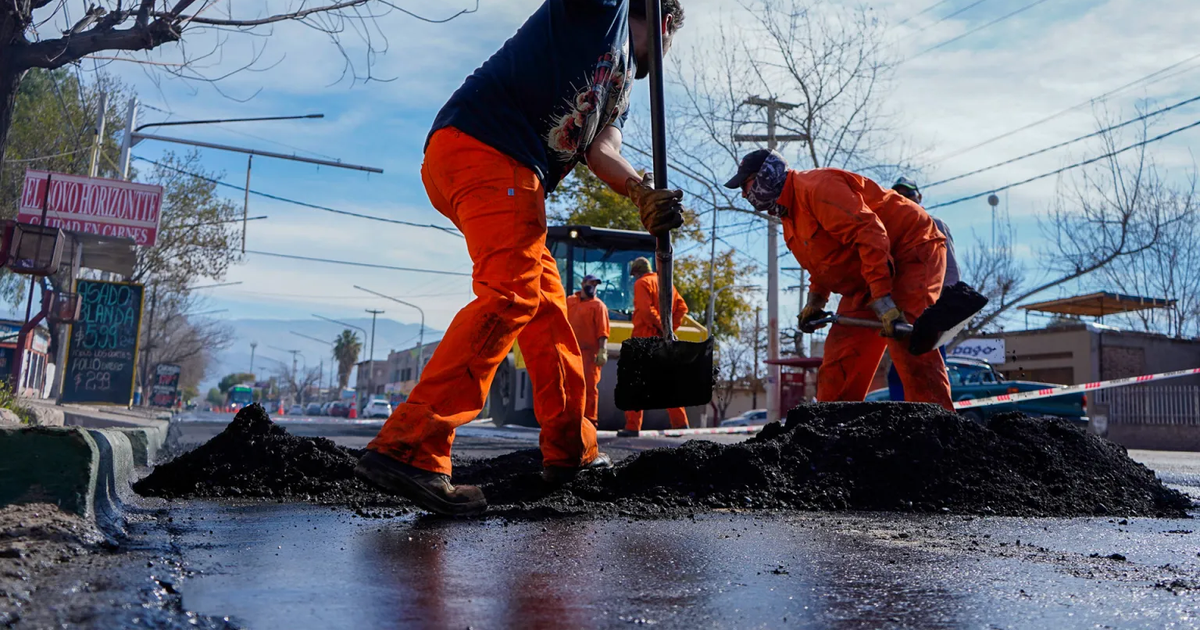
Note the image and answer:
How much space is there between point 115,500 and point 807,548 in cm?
197

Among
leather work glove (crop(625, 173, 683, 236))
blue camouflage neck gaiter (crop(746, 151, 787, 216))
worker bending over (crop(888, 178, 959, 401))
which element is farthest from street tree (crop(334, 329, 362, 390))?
leather work glove (crop(625, 173, 683, 236))

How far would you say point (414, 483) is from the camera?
289cm

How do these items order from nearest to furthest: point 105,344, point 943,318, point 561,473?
point 561,473 < point 943,318 < point 105,344

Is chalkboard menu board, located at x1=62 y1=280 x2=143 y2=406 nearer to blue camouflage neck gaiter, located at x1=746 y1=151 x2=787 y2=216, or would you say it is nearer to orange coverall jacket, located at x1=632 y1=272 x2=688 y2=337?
orange coverall jacket, located at x1=632 y1=272 x2=688 y2=337

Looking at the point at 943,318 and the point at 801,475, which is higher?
the point at 943,318

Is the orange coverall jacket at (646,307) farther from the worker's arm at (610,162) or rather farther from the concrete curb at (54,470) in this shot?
the concrete curb at (54,470)

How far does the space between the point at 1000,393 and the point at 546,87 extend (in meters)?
14.4

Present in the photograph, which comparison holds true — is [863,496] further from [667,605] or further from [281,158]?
[281,158]

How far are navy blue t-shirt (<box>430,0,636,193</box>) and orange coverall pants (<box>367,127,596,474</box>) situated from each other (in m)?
0.09

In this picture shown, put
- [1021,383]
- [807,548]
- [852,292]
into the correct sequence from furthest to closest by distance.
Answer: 1. [1021,383]
2. [852,292]
3. [807,548]

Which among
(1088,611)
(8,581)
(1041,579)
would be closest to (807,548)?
(1041,579)

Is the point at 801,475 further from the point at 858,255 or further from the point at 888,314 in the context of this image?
the point at 858,255

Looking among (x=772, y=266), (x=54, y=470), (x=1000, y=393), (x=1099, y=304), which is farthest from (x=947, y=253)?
(x=1099, y=304)

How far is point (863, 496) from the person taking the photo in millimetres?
3680
